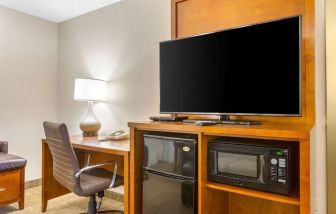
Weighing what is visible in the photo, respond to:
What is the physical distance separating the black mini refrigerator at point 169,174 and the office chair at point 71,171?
14.5 inches

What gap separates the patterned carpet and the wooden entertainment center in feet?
3.05

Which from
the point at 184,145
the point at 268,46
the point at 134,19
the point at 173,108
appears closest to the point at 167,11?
the point at 134,19

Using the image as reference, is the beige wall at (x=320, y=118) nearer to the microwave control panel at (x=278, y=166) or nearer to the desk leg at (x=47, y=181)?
the microwave control panel at (x=278, y=166)

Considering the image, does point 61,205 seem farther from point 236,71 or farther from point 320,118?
point 320,118

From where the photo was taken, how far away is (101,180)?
2.00 meters

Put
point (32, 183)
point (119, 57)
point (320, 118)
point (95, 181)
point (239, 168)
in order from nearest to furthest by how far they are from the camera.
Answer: point (239, 168) → point (320, 118) → point (95, 181) → point (119, 57) → point (32, 183)

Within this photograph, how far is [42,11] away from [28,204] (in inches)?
89.7

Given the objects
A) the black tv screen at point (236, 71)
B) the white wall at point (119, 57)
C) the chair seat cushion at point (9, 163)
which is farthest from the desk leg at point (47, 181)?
the black tv screen at point (236, 71)

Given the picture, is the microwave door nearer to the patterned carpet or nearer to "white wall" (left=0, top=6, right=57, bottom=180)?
the patterned carpet

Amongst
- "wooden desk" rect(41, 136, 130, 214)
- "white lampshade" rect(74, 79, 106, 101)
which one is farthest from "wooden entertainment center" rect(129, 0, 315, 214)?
"white lampshade" rect(74, 79, 106, 101)

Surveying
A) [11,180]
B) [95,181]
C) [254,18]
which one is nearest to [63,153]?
[95,181]

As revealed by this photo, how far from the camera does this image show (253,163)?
4.64 feet

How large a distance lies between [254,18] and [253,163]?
1083 mm

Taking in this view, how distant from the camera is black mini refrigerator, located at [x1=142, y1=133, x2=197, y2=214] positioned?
62.4 inches
